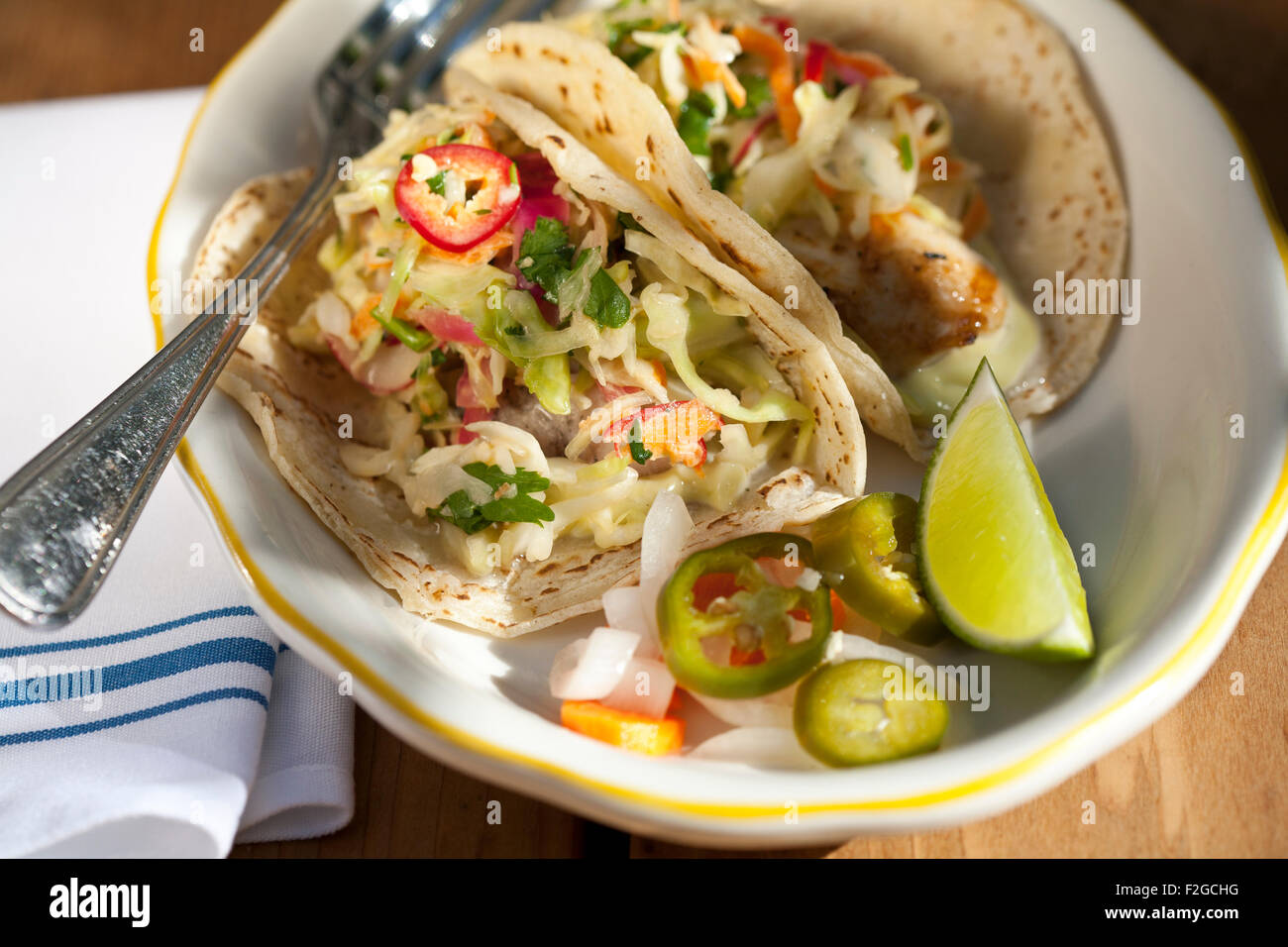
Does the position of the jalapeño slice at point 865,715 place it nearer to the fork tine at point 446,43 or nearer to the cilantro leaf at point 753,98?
the cilantro leaf at point 753,98

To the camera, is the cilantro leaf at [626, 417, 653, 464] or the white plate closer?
the white plate

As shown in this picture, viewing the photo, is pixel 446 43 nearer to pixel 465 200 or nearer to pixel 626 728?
pixel 465 200

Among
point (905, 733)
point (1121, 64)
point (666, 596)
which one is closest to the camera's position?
point (905, 733)

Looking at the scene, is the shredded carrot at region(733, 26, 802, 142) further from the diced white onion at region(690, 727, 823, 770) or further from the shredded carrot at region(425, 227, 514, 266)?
the diced white onion at region(690, 727, 823, 770)

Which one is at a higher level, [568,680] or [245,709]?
[568,680]

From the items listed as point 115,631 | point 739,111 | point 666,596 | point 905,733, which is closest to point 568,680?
point 666,596

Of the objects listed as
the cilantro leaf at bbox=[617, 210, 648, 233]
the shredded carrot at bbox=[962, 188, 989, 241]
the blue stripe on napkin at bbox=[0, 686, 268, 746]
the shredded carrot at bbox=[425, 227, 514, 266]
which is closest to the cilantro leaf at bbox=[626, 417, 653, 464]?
the cilantro leaf at bbox=[617, 210, 648, 233]

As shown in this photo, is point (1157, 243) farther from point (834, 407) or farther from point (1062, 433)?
point (834, 407)
